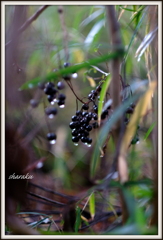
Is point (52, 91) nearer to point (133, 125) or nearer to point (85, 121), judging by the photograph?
point (85, 121)

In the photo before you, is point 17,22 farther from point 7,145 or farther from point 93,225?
point 93,225

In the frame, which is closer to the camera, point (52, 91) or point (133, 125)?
point (133, 125)

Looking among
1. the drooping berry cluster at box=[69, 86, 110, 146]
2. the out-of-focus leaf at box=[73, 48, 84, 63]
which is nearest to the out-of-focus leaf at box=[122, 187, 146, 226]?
the drooping berry cluster at box=[69, 86, 110, 146]

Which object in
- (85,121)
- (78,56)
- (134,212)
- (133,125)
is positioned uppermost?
(78,56)

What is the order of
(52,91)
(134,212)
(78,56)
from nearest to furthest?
1. (134,212)
2. (52,91)
3. (78,56)

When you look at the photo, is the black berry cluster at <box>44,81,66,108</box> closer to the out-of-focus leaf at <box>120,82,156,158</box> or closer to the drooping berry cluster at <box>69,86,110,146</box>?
the drooping berry cluster at <box>69,86,110,146</box>

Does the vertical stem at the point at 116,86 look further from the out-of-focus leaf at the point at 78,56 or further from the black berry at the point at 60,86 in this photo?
the out-of-focus leaf at the point at 78,56

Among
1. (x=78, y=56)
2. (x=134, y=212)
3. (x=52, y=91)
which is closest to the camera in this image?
(x=134, y=212)

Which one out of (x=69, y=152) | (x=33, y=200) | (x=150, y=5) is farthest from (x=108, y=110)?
(x=69, y=152)

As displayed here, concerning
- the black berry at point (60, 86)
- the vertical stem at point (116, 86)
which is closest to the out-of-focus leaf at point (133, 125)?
the vertical stem at point (116, 86)

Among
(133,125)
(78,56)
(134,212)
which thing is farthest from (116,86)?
(78,56)

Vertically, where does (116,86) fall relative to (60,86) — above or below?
below
